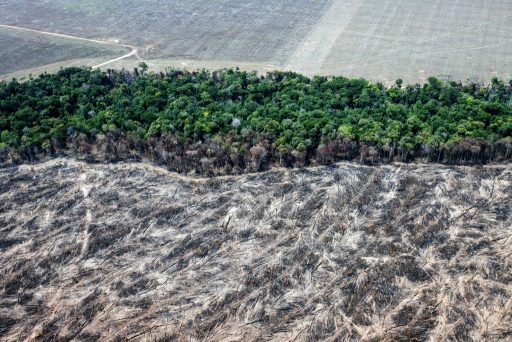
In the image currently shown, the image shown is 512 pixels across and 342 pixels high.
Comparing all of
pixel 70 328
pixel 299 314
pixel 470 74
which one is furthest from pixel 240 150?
pixel 470 74

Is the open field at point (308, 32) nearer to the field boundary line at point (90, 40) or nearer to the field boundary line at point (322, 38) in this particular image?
the field boundary line at point (322, 38)

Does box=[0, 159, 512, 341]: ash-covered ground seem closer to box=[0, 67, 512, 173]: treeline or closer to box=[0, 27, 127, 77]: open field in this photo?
box=[0, 67, 512, 173]: treeline

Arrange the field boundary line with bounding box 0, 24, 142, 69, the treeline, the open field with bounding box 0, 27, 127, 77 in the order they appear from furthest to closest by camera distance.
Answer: the open field with bounding box 0, 27, 127, 77, the field boundary line with bounding box 0, 24, 142, 69, the treeline

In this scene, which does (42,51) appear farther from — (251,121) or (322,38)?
(251,121)

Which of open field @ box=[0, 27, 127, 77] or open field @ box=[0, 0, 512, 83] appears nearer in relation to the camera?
open field @ box=[0, 0, 512, 83]

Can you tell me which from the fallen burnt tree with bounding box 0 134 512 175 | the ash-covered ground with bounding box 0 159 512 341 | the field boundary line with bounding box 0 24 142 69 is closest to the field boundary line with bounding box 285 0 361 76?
the fallen burnt tree with bounding box 0 134 512 175

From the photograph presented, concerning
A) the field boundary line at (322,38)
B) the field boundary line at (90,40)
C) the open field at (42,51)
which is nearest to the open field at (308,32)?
the field boundary line at (322,38)

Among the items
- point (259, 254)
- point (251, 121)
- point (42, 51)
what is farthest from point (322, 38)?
point (259, 254)
